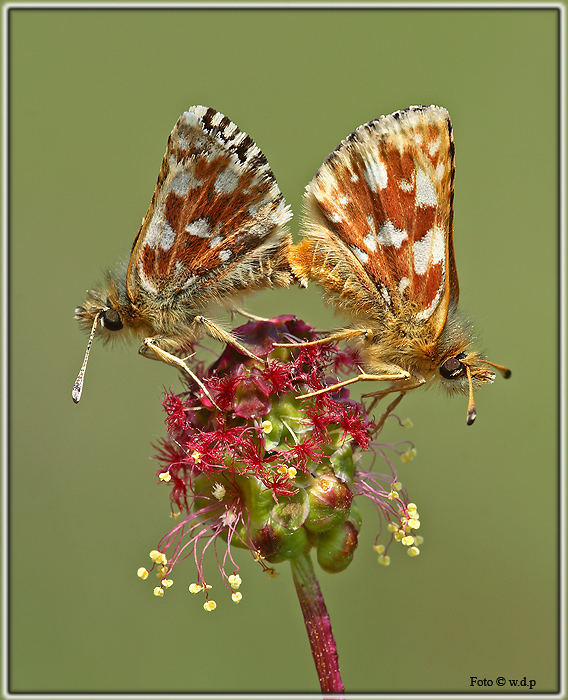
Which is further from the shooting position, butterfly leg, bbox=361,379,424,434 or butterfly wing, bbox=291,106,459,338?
butterfly leg, bbox=361,379,424,434

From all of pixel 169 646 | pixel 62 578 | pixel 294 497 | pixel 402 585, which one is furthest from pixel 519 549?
pixel 294 497

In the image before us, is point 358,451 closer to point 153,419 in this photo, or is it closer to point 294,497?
point 294,497

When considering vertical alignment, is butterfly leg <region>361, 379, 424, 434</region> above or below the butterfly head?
below

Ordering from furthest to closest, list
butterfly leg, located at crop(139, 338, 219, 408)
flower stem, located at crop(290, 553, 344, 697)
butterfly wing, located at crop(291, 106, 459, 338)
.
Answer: butterfly wing, located at crop(291, 106, 459, 338), butterfly leg, located at crop(139, 338, 219, 408), flower stem, located at crop(290, 553, 344, 697)

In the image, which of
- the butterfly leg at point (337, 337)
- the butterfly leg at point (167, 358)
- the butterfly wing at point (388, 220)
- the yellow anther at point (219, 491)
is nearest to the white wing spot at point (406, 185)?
the butterfly wing at point (388, 220)

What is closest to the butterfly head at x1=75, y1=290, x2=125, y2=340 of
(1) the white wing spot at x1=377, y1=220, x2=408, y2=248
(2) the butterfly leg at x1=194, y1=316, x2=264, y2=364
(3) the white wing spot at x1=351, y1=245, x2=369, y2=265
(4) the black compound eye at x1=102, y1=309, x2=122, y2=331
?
A: (4) the black compound eye at x1=102, y1=309, x2=122, y2=331

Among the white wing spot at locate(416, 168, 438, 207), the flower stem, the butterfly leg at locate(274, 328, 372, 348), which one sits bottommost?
the flower stem

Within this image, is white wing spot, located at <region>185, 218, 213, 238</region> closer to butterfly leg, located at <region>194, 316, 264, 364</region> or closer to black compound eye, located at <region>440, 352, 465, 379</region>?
butterfly leg, located at <region>194, 316, 264, 364</region>

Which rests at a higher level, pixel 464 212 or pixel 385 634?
pixel 464 212

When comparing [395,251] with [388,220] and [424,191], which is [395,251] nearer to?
[388,220]
